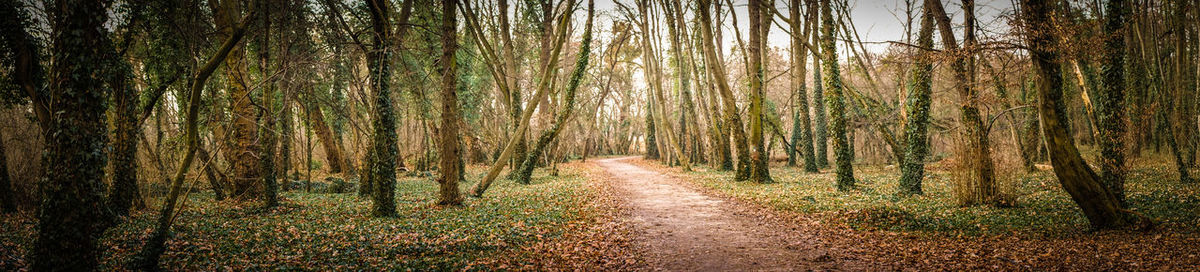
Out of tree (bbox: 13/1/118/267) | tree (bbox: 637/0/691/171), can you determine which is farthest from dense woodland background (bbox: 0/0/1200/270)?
tree (bbox: 637/0/691/171)

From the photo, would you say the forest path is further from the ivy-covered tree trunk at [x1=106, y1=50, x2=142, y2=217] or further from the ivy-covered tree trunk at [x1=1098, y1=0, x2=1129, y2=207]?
the ivy-covered tree trunk at [x1=106, y1=50, x2=142, y2=217]

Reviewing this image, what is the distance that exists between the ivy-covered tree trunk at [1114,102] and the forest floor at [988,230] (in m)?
0.69

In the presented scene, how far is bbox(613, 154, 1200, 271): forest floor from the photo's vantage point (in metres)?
5.05

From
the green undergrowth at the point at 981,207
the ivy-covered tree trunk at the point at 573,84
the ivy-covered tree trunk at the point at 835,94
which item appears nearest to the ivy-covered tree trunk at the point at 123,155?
the ivy-covered tree trunk at the point at 573,84

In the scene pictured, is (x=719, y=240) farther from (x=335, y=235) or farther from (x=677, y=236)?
(x=335, y=235)

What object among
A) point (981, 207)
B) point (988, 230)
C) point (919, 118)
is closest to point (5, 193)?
point (988, 230)

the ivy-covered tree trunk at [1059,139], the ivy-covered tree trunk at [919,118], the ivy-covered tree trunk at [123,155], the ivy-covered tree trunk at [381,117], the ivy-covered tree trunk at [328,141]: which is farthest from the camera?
the ivy-covered tree trunk at [328,141]

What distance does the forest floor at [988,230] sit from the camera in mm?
5051

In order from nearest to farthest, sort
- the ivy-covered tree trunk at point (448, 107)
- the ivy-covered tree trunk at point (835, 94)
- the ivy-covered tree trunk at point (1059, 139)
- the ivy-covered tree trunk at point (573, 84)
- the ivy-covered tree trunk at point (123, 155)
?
the ivy-covered tree trunk at point (1059, 139) < the ivy-covered tree trunk at point (123, 155) < the ivy-covered tree trunk at point (448, 107) < the ivy-covered tree trunk at point (835, 94) < the ivy-covered tree trunk at point (573, 84)

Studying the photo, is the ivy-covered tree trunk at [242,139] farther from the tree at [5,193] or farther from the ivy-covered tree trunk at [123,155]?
the tree at [5,193]

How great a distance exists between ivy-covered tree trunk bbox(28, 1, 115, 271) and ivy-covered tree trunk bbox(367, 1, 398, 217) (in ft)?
12.5

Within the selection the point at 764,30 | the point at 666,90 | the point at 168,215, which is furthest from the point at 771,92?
the point at 168,215

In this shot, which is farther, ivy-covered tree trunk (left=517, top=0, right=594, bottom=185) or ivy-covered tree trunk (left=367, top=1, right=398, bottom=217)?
ivy-covered tree trunk (left=517, top=0, right=594, bottom=185)

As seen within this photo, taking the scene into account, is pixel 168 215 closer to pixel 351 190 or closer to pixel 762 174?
pixel 351 190
